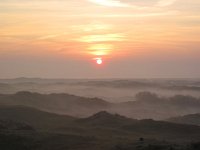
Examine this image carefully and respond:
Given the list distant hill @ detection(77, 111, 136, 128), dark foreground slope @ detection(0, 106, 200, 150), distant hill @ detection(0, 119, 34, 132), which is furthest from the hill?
distant hill @ detection(0, 119, 34, 132)

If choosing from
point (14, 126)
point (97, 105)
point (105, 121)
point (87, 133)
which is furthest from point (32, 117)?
point (97, 105)

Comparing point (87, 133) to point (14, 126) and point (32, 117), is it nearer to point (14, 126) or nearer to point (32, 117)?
point (14, 126)

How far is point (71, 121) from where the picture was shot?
1737 inches

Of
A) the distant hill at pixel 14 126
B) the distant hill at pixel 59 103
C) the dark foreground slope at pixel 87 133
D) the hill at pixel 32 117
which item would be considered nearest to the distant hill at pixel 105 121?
the dark foreground slope at pixel 87 133

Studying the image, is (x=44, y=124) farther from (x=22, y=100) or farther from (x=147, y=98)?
(x=147, y=98)

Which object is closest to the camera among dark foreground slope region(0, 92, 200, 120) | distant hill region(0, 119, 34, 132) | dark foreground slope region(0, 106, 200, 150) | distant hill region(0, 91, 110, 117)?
dark foreground slope region(0, 106, 200, 150)

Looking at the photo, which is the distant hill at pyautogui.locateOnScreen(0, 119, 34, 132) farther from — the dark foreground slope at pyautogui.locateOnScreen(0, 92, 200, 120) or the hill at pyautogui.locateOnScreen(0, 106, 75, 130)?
the dark foreground slope at pyautogui.locateOnScreen(0, 92, 200, 120)

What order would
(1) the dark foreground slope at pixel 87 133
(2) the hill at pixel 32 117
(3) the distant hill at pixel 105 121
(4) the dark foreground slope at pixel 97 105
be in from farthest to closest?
(4) the dark foreground slope at pixel 97 105 < (2) the hill at pixel 32 117 < (3) the distant hill at pixel 105 121 < (1) the dark foreground slope at pixel 87 133

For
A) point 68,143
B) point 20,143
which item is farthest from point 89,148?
point 20,143

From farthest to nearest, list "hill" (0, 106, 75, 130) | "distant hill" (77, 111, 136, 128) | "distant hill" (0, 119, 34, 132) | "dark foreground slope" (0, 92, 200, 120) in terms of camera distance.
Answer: "dark foreground slope" (0, 92, 200, 120) < "hill" (0, 106, 75, 130) < "distant hill" (77, 111, 136, 128) < "distant hill" (0, 119, 34, 132)

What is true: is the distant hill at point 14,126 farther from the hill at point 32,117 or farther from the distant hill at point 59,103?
the distant hill at point 59,103

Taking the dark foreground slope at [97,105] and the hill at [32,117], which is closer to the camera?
the hill at [32,117]

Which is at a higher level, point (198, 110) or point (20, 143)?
point (20, 143)

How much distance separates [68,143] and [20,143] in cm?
313
